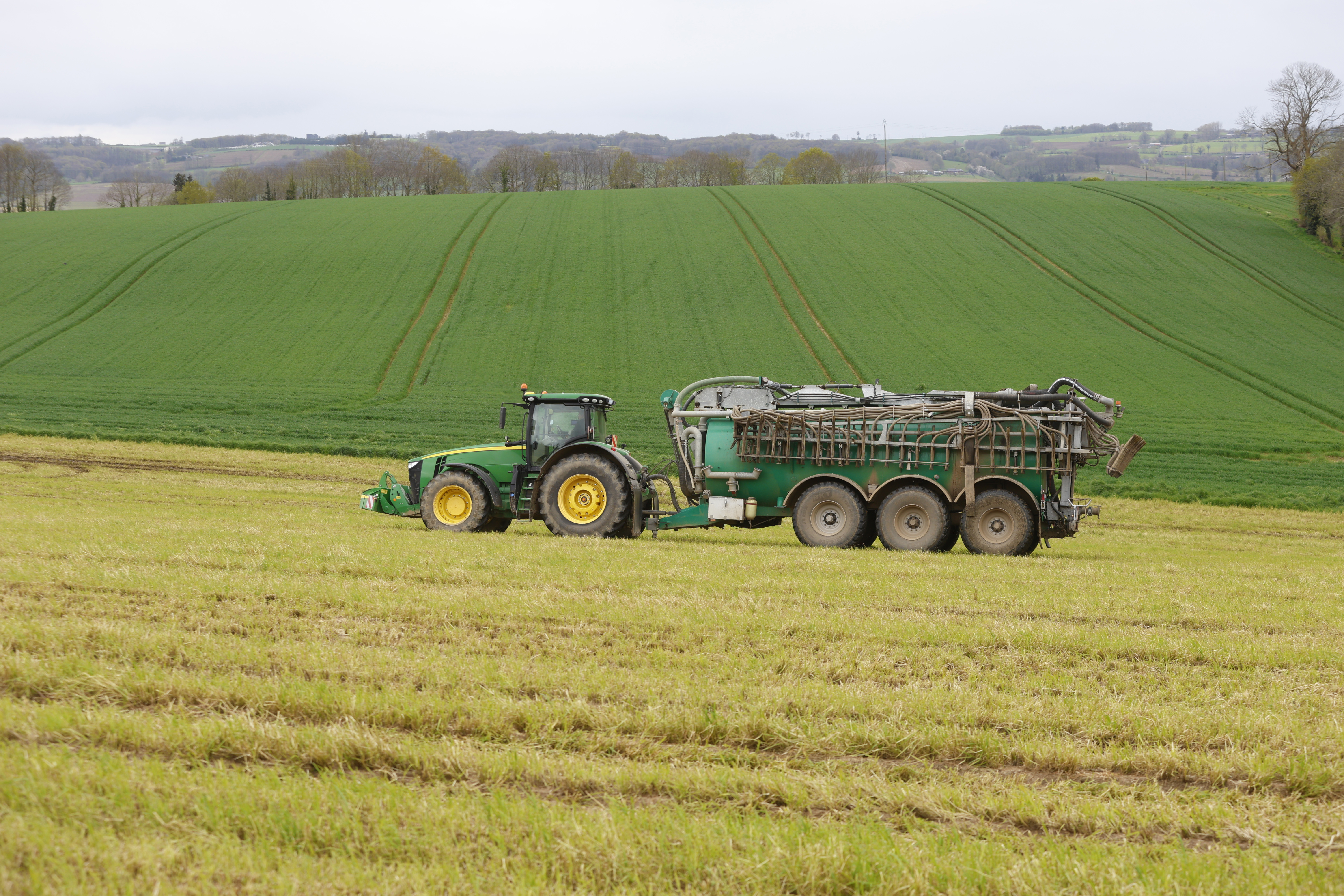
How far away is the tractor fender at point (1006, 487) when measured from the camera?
1487 cm

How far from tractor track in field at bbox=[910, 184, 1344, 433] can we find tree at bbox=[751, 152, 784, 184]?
3463 centimetres

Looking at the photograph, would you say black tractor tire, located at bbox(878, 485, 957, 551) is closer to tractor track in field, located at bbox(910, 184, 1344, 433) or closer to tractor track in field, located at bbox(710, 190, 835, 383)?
tractor track in field, located at bbox(710, 190, 835, 383)

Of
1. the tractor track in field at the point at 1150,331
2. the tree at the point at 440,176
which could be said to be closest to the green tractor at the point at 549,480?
the tractor track in field at the point at 1150,331

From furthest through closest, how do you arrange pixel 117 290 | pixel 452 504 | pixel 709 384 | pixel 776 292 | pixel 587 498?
pixel 117 290
pixel 776 292
pixel 709 384
pixel 452 504
pixel 587 498

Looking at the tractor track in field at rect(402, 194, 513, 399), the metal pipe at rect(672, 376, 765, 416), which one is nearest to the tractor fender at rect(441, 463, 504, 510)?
the metal pipe at rect(672, 376, 765, 416)

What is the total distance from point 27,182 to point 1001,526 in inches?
3996

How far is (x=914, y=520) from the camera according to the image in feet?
49.9

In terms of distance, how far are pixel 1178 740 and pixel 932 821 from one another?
1971mm

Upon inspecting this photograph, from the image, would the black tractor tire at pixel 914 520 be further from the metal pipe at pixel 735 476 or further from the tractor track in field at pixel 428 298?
the tractor track in field at pixel 428 298

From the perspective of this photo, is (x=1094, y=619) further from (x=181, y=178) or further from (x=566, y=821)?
(x=181, y=178)

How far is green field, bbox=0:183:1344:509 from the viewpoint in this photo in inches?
1350

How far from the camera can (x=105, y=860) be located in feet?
11.3

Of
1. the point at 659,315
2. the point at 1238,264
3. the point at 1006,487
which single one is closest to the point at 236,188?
the point at 659,315

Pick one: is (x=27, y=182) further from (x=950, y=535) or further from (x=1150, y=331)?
(x=950, y=535)
